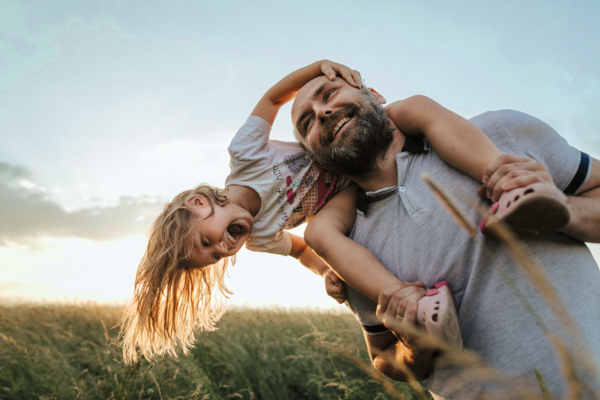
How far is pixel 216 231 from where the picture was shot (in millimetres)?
2361

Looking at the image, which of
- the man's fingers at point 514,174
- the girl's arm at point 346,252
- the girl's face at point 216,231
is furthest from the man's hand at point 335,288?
the man's fingers at point 514,174

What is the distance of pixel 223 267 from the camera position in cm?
314

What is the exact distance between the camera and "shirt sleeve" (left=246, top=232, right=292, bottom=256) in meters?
2.75

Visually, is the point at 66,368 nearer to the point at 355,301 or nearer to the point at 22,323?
the point at 22,323

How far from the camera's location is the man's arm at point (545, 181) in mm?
1229

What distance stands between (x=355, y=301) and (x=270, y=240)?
942 millimetres

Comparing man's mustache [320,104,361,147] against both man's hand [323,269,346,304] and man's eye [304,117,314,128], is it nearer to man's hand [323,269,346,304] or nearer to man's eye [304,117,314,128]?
man's eye [304,117,314,128]

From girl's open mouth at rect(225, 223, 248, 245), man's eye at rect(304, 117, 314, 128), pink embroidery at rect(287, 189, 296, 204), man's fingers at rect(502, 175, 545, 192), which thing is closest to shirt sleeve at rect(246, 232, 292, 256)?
girl's open mouth at rect(225, 223, 248, 245)

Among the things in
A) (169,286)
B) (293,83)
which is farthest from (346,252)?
(169,286)

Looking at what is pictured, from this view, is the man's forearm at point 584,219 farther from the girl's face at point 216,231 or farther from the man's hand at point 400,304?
the girl's face at point 216,231

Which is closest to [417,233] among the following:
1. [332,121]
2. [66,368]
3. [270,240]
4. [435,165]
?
[435,165]

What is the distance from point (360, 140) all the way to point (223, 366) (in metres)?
3.26

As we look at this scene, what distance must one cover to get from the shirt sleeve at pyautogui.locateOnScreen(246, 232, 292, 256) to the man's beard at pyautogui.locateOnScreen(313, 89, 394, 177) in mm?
892

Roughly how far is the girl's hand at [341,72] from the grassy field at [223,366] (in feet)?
6.37
